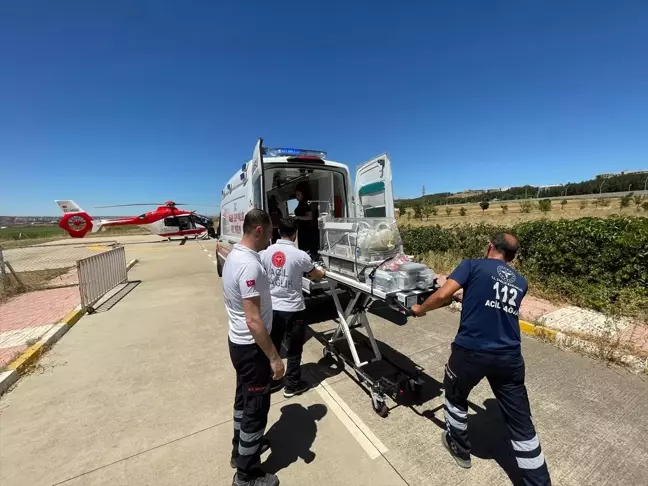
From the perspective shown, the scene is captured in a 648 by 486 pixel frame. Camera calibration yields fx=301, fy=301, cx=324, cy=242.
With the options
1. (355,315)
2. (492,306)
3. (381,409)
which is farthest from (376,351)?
(492,306)

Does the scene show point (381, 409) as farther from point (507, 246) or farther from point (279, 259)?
point (507, 246)

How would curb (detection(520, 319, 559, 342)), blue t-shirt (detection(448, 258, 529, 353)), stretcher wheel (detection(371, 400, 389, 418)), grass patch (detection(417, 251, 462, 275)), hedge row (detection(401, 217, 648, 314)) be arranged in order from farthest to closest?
1. grass patch (detection(417, 251, 462, 275))
2. hedge row (detection(401, 217, 648, 314))
3. curb (detection(520, 319, 559, 342))
4. stretcher wheel (detection(371, 400, 389, 418))
5. blue t-shirt (detection(448, 258, 529, 353))

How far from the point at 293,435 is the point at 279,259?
1.67m

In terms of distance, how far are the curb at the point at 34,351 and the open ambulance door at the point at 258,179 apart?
3.82m

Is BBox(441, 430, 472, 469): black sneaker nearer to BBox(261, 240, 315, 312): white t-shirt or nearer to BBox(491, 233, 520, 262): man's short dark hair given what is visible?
BBox(491, 233, 520, 262): man's short dark hair

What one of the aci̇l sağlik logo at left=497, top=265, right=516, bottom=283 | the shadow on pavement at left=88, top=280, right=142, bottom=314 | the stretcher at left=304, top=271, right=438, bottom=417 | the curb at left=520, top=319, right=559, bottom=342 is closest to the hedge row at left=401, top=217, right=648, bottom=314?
the curb at left=520, top=319, right=559, bottom=342

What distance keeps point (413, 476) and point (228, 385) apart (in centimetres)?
227

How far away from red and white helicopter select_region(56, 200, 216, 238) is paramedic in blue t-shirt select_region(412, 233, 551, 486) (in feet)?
71.3

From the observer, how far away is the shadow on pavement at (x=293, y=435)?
8.18 feet

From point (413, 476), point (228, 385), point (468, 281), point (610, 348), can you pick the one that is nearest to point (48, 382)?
point (228, 385)

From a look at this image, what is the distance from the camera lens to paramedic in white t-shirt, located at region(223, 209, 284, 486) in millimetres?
2104

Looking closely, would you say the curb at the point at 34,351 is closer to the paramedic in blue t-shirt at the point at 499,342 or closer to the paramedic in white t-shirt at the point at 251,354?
the paramedic in white t-shirt at the point at 251,354

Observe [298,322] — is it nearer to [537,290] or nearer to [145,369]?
[145,369]

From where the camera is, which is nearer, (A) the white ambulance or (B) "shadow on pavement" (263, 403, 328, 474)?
(B) "shadow on pavement" (263, 403, 328, 474)
